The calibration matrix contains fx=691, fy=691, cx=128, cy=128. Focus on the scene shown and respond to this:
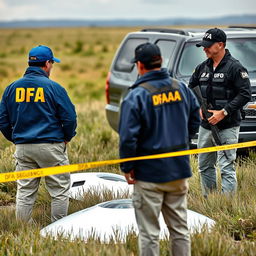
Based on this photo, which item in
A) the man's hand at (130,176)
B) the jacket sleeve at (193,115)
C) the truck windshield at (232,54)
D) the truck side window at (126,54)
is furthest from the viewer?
the truck side window at (126,54)

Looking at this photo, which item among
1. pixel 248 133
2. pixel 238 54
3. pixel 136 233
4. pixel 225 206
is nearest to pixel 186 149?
pixel 136 233

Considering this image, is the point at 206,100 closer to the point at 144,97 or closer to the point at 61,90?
the point at 61,90

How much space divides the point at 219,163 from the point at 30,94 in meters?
2.14

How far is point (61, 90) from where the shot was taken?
6.15m

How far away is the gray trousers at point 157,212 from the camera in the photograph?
15.1 ft

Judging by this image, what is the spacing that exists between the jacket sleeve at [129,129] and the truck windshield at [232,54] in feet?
16.8

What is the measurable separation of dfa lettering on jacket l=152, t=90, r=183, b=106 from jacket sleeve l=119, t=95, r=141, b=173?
0.50 feet

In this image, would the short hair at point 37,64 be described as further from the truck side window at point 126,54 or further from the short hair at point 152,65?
the truck side window at point 126,54

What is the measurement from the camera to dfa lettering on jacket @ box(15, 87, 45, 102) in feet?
20.0

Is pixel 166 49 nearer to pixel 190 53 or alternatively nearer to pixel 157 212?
pixel 190 53

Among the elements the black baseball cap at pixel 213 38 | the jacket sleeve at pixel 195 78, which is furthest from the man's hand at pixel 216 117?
the black baseball cap at pixel 213 38

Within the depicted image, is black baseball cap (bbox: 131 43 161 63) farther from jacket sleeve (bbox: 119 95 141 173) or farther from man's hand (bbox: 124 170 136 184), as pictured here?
man's hand (bbox: 124 170 136 184)

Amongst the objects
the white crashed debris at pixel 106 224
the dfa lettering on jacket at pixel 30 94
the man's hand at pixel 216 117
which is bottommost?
the white crashed debris at pixel 106 224

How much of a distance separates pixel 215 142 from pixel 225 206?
92cm
